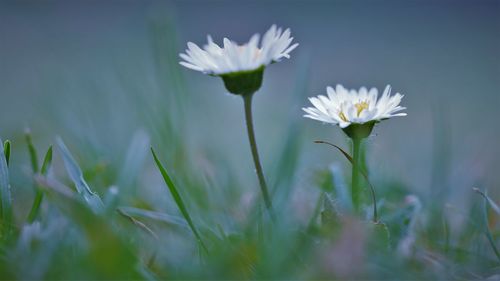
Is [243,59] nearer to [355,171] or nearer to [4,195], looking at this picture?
[355,171]

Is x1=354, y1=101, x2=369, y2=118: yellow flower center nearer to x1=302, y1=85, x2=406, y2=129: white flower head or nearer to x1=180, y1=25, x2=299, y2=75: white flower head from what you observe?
x1=302, y1=85, x2=406, y2=129: white flower head

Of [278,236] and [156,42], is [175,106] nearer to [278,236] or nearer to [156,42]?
[156,42]

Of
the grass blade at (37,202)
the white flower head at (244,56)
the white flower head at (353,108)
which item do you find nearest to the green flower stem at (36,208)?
the grass blade at (37,202)

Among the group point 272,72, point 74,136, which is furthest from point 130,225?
point 272,72

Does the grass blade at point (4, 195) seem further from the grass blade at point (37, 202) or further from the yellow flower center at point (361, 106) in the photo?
the yellow flower center at point (361, 106)

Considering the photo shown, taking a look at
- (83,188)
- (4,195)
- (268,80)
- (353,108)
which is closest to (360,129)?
(353,108)
